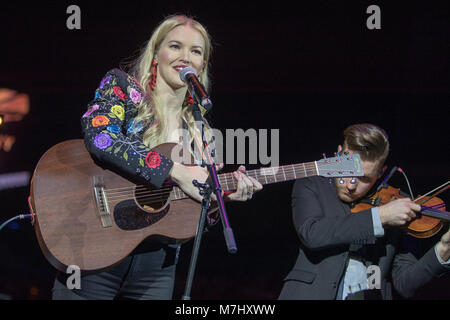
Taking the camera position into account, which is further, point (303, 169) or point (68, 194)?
point (303, 169)

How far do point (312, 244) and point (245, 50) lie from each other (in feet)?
6.04

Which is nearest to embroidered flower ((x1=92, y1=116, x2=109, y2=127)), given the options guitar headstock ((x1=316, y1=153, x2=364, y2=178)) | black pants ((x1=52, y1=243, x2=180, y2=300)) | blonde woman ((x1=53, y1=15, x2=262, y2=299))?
blonde woman ((x1=53, y1=15, x2=262, y2=299))

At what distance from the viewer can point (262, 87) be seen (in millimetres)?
3707

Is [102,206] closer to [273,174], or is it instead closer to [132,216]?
[132,216]

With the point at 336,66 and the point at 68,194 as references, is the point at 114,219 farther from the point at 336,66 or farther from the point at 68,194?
the point at 336,66

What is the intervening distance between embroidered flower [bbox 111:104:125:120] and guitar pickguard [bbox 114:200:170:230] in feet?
1.34

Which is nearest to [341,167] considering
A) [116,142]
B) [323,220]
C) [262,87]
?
[323,220]

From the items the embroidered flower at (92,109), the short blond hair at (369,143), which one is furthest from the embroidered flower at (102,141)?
the short blond hair at (369,143)

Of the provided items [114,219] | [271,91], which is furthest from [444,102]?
[114,219]

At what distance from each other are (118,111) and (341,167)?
1.16 metres

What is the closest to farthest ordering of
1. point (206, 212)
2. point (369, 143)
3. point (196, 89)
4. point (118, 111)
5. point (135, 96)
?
point (206, 212) → point (196, 89) → point (118, 111) → point (135, 96) → point (369, 143)

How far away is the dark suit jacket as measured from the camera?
2.38 m

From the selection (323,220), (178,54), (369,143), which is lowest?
(323,220)

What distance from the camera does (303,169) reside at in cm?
236
